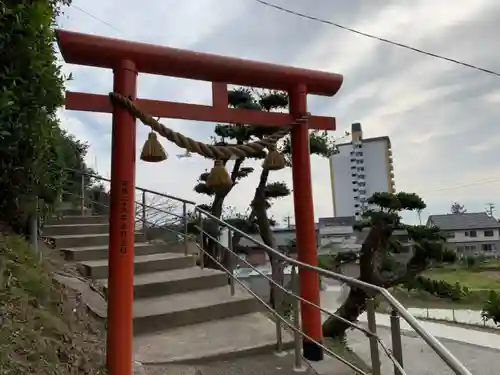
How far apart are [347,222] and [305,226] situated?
773 inches

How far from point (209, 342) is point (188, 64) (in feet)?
6.01

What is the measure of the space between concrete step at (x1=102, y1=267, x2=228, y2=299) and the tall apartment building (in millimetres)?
9522

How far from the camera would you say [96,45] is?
7.63ft

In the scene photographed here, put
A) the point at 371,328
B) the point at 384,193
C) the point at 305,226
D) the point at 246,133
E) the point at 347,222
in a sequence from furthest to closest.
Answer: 1. the point at 347,222
2. the point at 246,133
3. the point at 384,193
4. the point at 305,226
5. the point at 371,328

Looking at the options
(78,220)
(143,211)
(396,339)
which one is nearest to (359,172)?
(143,211)

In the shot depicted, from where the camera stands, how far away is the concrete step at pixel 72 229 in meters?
4.87

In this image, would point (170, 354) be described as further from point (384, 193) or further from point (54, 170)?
point (384, 193)

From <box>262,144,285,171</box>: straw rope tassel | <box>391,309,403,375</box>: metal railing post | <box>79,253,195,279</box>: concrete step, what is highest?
<box>262,144,285,171</box>: straw rope tassel

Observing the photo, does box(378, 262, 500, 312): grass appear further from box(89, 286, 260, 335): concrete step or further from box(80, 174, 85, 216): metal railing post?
box(80, 174, 85, 216): metal railing post

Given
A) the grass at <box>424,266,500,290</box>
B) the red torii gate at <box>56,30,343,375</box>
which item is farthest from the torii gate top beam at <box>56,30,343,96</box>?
the grass at <box>424,266,500,290</box>

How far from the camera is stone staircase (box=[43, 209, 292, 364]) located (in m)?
2.79

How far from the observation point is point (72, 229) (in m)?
5.02

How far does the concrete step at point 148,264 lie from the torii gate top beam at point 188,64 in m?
→ 2.06

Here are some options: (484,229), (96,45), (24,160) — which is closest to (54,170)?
(24,160)
